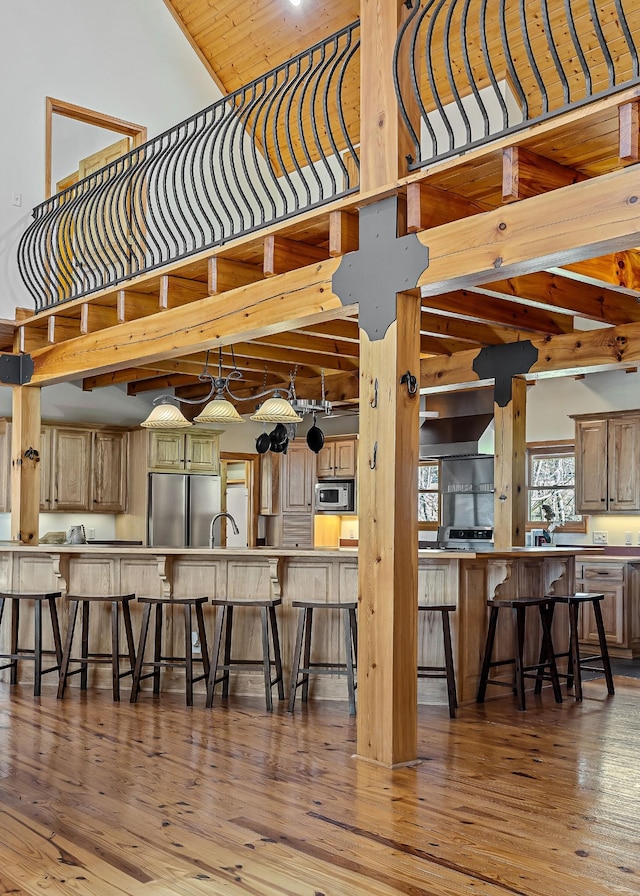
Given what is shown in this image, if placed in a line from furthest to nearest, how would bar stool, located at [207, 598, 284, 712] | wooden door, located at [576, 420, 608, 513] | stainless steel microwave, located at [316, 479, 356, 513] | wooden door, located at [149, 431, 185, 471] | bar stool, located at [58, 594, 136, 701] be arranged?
stainless steel microwave, located at [316, 479, 356, 513]
wooden door, located at [149, 431, 185, 471]
wooden door, located at [576, 420, 608, 513]
bar stool, located at [58, 594, 136, 701]
bar stool, located at [207, 598, 284, 712]

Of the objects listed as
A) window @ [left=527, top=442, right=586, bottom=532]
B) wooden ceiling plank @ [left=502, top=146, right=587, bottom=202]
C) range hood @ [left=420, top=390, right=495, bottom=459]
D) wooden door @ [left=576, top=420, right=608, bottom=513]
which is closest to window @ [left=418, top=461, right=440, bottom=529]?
range hood @ [left=420, top=390, right=495, bottom=459]

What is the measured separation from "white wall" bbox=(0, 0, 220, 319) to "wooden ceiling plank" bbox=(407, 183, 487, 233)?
4.61 m

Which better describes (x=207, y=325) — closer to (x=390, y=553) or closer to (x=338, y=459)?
(x=390, y=553)

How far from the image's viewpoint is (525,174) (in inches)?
154

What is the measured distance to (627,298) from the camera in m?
6.17

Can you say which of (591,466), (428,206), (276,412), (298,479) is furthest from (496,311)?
(298,479)

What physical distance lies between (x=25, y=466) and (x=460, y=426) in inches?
181

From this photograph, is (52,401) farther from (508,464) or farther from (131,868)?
(131,868)

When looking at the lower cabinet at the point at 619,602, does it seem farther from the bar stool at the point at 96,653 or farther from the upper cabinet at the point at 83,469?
the upper cabinet at the point at 83,469

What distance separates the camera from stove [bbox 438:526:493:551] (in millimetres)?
9617

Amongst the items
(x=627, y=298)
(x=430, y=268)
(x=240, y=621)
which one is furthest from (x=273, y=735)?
(x=627, y=298)

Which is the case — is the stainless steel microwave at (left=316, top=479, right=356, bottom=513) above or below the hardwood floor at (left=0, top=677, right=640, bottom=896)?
above

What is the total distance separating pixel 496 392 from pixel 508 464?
1.84 ft

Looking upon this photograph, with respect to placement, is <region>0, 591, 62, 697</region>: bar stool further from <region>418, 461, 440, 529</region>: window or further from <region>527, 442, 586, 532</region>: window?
<region>527, 442, 586, 532</region>: window
